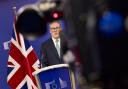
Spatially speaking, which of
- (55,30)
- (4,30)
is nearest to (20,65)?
(4,30)

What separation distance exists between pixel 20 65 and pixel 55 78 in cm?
165

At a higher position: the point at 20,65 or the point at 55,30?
the point at 55,30

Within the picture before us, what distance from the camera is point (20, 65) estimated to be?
7266 mm

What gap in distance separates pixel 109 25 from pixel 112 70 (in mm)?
161

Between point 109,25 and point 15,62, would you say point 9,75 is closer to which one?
point 15,62

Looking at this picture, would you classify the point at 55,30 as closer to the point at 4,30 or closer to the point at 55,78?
the point at 4,30

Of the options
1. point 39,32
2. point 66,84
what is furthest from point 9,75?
point 39,32

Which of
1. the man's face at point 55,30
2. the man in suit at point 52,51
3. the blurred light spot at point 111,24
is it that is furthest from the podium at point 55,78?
the blurred light spot at point 111,24

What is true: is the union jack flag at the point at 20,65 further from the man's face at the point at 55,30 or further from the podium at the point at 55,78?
the podium at the point at 55,78

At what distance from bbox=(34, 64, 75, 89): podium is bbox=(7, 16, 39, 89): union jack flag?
153 centimetres

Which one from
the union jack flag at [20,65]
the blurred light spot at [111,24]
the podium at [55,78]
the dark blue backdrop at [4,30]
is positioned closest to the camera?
the blurred light spot at [111,24]

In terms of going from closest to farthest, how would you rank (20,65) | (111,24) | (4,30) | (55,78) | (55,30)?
(111,24) < (55,78) < (20,65) < (4,30) < (55,30)

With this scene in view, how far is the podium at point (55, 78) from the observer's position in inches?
222

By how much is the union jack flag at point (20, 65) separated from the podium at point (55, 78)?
1.53 metres
